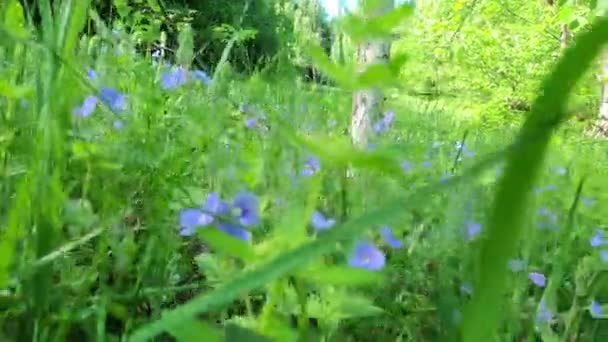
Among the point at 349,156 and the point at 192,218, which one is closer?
the point at 349,156

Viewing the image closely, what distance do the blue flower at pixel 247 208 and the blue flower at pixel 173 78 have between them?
87 centimetres

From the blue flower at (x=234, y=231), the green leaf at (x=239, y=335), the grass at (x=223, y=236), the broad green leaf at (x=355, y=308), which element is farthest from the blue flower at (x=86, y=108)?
the green leaf at (x=239, y=335)

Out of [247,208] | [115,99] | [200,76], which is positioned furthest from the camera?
[200,76]

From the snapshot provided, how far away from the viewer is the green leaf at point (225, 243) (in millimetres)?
463

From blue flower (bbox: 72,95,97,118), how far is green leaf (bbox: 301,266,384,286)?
662 millimetres

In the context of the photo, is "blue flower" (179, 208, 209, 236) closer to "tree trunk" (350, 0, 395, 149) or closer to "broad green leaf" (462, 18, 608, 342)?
"broad green leaf" (462, 18, 608, 342)

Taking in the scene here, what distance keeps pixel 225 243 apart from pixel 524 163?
0.88ft

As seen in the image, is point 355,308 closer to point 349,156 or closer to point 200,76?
point 349,156

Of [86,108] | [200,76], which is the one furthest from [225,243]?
[200,76]

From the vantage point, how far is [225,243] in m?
0.47

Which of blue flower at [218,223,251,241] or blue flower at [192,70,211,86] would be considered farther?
blue flower at [192,70,211,86]

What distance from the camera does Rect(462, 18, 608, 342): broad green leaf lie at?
0.23m

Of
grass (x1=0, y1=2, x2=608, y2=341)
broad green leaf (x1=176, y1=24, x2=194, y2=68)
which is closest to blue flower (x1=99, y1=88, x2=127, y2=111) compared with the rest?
grass (x1=0, y1=2, x2=608, y2=341)

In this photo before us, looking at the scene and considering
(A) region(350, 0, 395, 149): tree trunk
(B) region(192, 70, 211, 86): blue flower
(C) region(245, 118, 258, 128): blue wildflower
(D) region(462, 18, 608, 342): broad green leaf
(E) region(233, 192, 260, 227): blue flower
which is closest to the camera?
(D) region(462, 18, 608, 342): broad green leaf
